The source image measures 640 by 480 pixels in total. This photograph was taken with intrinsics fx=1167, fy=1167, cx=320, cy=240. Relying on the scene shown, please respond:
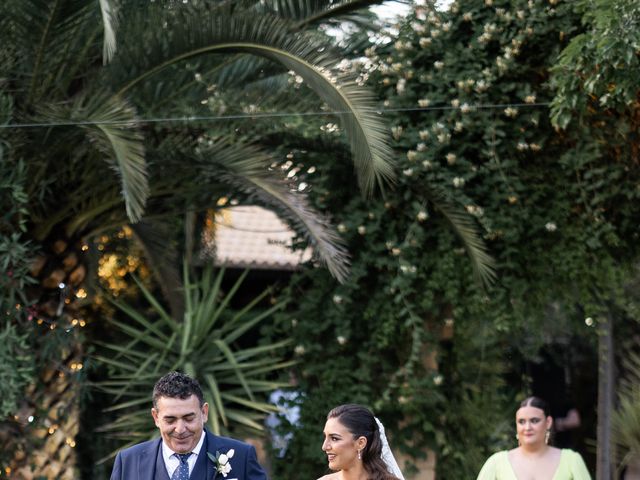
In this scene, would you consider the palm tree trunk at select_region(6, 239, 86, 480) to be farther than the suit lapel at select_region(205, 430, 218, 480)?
Yes

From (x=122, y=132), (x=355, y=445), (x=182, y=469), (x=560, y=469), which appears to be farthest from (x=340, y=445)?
(x=122, y=132)

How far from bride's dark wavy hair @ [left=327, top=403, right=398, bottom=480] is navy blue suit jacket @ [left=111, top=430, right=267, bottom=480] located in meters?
0.50

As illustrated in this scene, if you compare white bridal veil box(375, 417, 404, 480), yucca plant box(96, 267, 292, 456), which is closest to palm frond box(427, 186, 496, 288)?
yucca plant box(96, 267, 292, 456)

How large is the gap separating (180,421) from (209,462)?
0.25m

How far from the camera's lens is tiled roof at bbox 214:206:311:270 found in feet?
46.2

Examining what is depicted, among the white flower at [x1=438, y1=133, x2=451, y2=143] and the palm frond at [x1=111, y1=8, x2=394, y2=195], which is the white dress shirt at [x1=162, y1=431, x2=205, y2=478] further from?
the white flower at [x1=438, y1=133, x2=451, y2=143]

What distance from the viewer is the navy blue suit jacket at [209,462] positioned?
16.7 feet

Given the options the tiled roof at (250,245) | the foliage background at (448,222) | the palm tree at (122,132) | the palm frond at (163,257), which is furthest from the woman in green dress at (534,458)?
the tiled roof at (250,245)

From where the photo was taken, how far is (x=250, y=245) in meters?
15.7

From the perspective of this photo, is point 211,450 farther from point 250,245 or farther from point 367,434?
point 250,245

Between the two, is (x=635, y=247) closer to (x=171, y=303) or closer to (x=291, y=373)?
(x=291, y=373)

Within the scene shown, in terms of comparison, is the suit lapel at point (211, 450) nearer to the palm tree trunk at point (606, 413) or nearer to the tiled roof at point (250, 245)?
the tiled roof at point (250, 245)

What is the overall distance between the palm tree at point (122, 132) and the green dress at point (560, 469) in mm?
2136

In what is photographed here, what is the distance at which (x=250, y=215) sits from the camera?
17812mm
